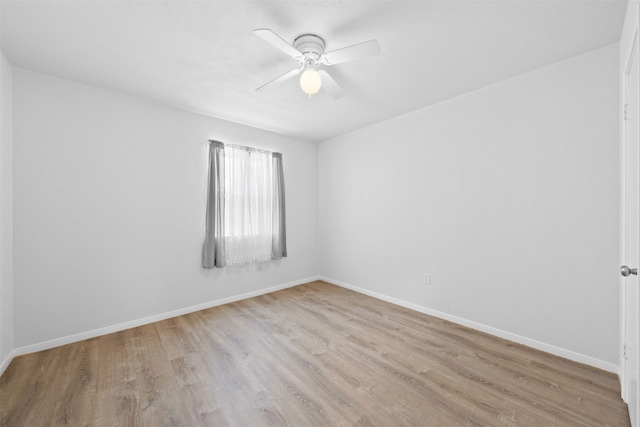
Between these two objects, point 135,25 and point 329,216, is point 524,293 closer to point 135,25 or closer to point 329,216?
point 329,216

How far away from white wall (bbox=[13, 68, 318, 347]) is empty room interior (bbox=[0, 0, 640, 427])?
0.02 m

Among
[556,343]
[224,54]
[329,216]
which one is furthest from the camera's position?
[329,216]

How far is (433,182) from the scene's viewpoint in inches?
125

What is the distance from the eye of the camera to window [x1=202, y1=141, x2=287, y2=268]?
11.4 ft

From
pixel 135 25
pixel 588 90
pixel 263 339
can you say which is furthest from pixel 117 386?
pixel 588 90

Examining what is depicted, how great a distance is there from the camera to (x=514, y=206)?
2.54 m

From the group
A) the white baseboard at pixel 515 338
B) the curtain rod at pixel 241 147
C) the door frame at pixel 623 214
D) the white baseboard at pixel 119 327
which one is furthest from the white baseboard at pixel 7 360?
the door frame at pixel 623 214

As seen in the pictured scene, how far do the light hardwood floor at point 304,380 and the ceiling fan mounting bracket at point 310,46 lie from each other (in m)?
2.44

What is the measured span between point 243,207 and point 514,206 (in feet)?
10.6

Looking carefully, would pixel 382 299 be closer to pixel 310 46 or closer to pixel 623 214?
pixel 623 214

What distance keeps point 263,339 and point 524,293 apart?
253 centimetres

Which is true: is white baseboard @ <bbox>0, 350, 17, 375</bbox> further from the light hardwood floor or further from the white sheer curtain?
the white sheer curtain

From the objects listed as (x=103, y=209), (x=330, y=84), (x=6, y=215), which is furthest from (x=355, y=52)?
(x=6, y=215)

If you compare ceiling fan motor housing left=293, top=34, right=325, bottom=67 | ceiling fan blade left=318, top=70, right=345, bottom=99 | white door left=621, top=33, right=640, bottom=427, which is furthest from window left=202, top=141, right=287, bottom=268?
white door left=621, top=33, right=640, bottom=427
